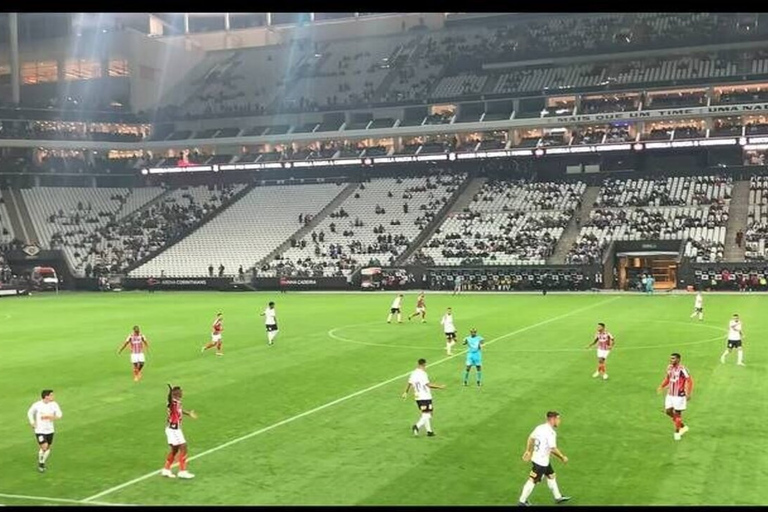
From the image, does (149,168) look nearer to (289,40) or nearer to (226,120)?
(226,120)

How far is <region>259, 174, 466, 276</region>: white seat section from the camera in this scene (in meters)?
73.1

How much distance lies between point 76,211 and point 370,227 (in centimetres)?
3404

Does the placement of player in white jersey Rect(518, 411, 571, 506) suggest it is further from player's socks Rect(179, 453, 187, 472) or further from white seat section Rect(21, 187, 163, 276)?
white seat section Rect(21, 187, 163, 276)

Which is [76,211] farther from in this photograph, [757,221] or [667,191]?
[757,221]

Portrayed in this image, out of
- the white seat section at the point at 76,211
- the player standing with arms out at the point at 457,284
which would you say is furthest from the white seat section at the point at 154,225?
the player standing with arms out at the point at 457,284

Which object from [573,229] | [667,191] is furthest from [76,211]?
[667,191]

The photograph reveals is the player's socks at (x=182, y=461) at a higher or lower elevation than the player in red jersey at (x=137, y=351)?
lower

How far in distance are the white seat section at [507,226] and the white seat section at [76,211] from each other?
36.4m

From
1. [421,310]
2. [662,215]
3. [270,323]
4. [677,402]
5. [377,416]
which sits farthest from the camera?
[662,215]

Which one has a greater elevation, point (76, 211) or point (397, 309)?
point (76, 211)

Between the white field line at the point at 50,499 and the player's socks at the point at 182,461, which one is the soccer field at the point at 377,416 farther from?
the player's socks at the point at 182,461

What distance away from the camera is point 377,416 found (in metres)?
20.2

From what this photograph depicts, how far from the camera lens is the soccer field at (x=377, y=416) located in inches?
564

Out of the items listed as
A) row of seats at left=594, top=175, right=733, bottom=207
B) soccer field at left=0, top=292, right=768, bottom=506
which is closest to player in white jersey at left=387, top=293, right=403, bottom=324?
soccer field at left=0, top=292, right=768, bottom=506
